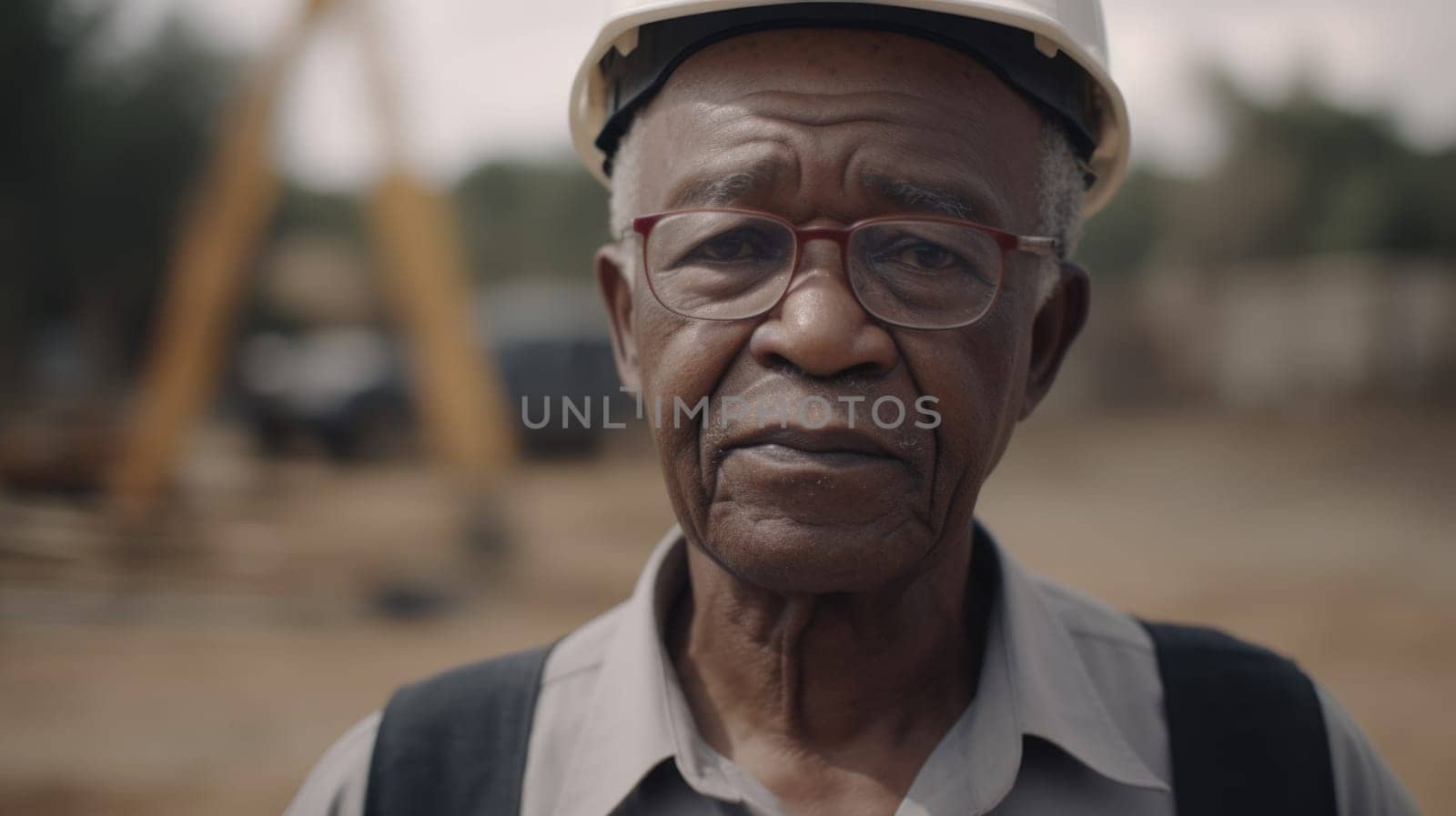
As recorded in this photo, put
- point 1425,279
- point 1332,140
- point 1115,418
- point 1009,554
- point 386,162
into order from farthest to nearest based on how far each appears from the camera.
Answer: point 1332,140 → point 1115,418 → point 1425,279 → point 386,162 → point 1009,554

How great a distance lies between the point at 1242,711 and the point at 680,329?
86cm

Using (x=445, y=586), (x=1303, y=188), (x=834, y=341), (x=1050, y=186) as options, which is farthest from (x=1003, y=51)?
(x=1303, y=188)

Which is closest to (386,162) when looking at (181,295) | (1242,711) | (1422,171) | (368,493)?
(181,295)

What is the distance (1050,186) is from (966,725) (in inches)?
27.5

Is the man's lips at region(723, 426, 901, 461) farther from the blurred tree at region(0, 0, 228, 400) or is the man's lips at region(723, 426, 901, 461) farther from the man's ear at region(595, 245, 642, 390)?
the blurred tree at region(0, 0, 228, 400)

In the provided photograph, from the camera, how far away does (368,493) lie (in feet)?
46.7

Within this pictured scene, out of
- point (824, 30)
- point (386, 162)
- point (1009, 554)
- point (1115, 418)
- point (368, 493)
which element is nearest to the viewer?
point (824, 30)

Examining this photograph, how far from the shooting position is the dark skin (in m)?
1.31

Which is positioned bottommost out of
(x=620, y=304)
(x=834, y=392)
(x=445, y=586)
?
(x=445, y=586)

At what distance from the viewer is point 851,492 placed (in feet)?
4.27

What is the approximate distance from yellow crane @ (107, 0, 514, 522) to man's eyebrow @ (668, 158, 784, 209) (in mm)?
8120

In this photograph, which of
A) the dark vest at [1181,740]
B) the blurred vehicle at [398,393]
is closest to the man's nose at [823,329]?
the dark vest at [1181,740]

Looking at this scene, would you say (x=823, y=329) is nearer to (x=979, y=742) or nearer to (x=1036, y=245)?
(x=1036, y=245)

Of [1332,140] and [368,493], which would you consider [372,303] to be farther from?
[1332,140]
